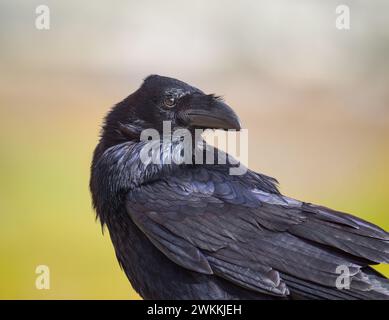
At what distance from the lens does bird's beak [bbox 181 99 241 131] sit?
153 inches

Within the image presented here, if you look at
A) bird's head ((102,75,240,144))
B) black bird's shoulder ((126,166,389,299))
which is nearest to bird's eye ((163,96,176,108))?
bird's head ((102,75,240,144))

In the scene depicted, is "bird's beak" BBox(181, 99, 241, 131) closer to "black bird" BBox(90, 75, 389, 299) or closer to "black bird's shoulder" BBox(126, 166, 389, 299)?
"black bird" BBox(90, 75, 389, 299)

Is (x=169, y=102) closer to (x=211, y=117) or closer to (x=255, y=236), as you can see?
(x=211, y=117)

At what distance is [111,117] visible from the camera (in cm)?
416

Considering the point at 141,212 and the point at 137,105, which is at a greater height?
the point at 137,105

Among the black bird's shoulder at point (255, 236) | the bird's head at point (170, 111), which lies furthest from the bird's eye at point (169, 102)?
the black bird's shoulder at point (255, 236)

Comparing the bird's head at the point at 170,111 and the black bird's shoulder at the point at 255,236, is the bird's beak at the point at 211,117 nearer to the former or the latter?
the bird's head at the point at 170,111

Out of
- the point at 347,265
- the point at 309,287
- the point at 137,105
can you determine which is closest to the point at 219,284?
the point at 309,287

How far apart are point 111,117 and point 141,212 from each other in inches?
31.2

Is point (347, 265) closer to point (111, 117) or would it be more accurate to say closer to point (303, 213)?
point (303, 213)

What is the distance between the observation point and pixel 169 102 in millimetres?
3971

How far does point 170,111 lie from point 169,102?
0.18 feet

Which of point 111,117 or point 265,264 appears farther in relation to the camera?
point 111,117

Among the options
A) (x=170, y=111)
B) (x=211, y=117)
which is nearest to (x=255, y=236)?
(x=211, y=117)
